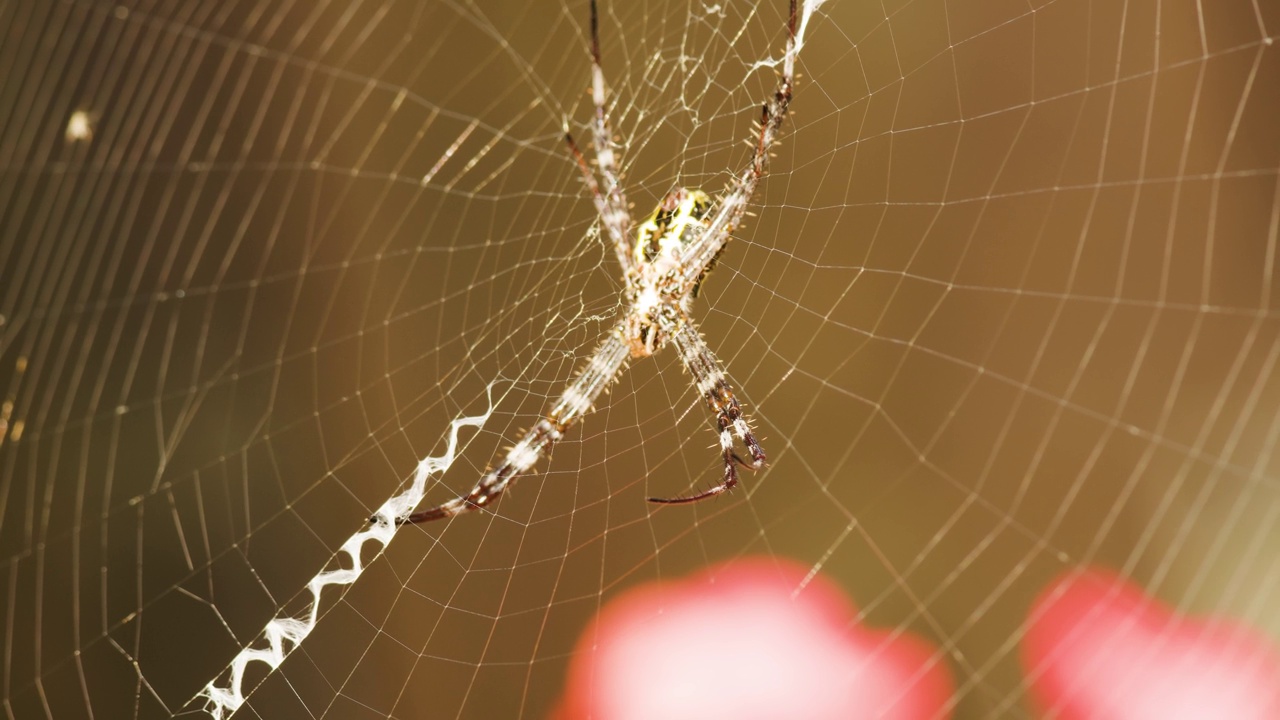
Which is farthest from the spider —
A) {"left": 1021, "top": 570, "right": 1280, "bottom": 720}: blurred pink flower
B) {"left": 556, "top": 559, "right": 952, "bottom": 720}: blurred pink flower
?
{"left": 1021, "top": 570, "right": 1280, "bottom": 720}: blurred pink flower

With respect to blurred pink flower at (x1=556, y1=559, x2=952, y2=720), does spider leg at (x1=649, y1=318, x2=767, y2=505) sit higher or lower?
higher

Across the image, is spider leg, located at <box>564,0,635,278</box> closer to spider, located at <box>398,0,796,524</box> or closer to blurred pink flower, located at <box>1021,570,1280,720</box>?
spider, located at <box>398,0,796,524</box>

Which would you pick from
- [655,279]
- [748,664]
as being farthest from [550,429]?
[748,664]

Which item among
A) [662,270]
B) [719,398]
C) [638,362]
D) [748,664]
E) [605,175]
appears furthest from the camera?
[638,362]

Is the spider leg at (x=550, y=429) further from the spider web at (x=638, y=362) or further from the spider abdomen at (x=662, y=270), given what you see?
the spider web at (x=638, y=362)

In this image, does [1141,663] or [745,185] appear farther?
[1141,663]

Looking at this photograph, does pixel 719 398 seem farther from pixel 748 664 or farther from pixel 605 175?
pixel 748 664

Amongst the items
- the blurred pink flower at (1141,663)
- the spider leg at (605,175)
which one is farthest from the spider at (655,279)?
the blurred pink flower at (1141,663)
